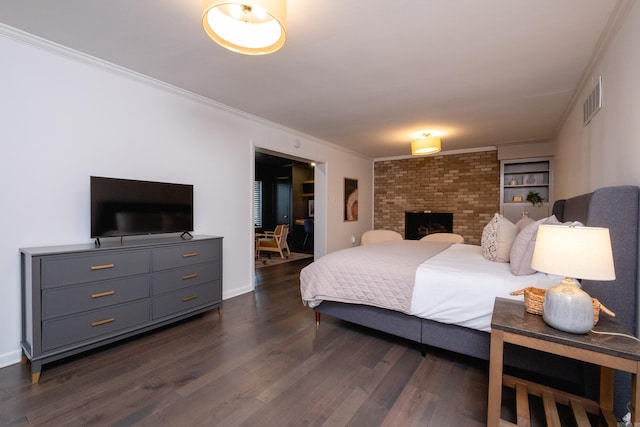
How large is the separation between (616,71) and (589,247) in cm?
168

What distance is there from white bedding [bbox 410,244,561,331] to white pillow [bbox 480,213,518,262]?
10cm

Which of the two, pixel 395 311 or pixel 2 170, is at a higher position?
pixel 2 170

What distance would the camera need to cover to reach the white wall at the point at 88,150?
84.5 inches

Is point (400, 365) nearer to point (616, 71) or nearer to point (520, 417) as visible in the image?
point (520, 417)

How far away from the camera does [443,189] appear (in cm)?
647

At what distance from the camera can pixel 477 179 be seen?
20.0 feet

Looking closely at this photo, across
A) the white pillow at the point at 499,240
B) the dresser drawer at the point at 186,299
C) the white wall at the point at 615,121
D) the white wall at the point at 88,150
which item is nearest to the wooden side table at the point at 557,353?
the white pillow at the point at 499,240

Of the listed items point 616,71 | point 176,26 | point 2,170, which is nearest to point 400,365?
point 616,71

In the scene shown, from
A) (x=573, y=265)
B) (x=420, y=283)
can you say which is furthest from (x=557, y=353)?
(x=420, y=283)

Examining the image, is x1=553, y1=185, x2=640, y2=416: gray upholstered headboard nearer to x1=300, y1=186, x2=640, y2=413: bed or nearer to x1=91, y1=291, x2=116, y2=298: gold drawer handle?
x1=300, y1=186, x2=640, y2=413: bed

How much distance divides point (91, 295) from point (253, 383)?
4.66 ft

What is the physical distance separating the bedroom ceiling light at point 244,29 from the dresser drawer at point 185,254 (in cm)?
189

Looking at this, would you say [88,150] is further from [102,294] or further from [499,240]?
[499,240]

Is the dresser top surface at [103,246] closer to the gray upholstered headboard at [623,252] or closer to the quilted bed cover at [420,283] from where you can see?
the quilted bed cover at [420,283]
